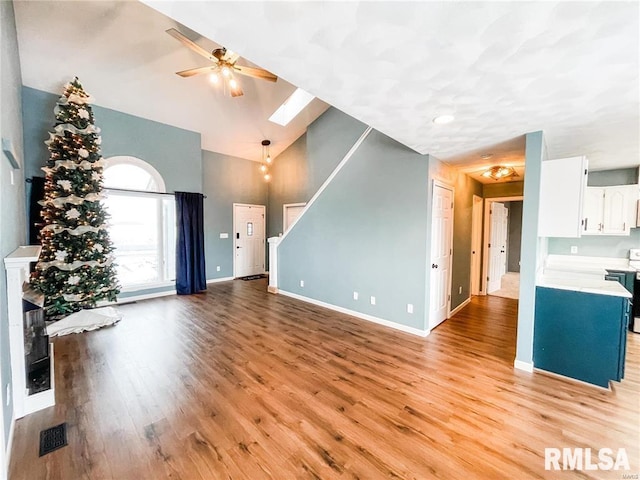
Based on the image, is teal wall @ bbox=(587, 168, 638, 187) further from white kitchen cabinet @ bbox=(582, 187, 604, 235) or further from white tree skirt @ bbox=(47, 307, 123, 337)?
white tree skirt @ bbox=(47, 307, 123, 337)

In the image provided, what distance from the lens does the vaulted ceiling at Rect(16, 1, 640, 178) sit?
46.9 inches

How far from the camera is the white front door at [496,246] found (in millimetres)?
5734

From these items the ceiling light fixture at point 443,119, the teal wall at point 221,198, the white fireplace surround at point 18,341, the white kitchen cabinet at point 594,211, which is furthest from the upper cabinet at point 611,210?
the teal wall at point 221,198

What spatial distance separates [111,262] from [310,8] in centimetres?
456

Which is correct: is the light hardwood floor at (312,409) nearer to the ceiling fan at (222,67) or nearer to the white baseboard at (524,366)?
the white baseboard at (524,366)

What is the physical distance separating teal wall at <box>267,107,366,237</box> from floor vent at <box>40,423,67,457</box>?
5775 millimetres

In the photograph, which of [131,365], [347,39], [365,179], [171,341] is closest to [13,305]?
[131,365]

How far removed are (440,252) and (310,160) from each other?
419 cm

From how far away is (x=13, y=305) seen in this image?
1.86 m

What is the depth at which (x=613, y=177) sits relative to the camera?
4230 millimetres

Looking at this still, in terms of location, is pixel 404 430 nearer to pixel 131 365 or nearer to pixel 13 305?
pixel 131 365

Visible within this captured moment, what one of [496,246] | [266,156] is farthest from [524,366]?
[266,156]

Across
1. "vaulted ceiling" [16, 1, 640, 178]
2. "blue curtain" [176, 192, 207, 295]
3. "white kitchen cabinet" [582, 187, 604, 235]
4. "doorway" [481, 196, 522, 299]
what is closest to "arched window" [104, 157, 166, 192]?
"blue curtain" [176, 192, 207, 295]

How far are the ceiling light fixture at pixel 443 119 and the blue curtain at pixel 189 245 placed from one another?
5.20 meters
